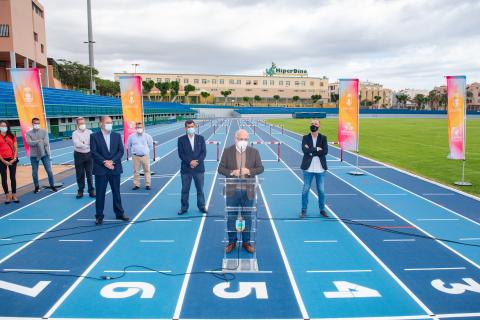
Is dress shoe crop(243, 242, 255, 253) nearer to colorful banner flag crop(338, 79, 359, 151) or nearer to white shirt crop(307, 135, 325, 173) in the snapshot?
white shirt crop(307, 135, 325, 173)

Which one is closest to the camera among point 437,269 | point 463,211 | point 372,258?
point 437,269

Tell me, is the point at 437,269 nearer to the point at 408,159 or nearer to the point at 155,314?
the point at 155,314

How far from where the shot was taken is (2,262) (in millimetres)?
6070

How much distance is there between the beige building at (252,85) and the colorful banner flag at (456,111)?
12895 cm

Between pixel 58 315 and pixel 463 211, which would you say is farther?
pixel 463 211

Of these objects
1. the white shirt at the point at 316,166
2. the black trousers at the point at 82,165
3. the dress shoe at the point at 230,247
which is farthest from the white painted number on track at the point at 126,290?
the black trousers at the point at 82,165

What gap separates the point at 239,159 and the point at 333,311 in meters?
2.98

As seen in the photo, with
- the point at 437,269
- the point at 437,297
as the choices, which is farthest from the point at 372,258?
the point at 437,297

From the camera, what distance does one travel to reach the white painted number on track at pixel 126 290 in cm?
499

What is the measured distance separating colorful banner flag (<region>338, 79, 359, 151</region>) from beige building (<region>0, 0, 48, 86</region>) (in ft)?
111

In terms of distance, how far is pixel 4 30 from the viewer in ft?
121

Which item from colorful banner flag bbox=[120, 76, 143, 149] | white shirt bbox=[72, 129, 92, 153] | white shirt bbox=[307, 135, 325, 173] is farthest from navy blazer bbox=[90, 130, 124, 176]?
colorful banner flag bbox=[120, 76, 143, 149]

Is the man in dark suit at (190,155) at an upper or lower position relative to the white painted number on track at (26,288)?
upper

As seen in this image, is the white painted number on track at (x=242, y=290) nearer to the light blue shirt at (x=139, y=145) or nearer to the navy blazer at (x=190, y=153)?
the navy blazer at (x=190, y=153)
